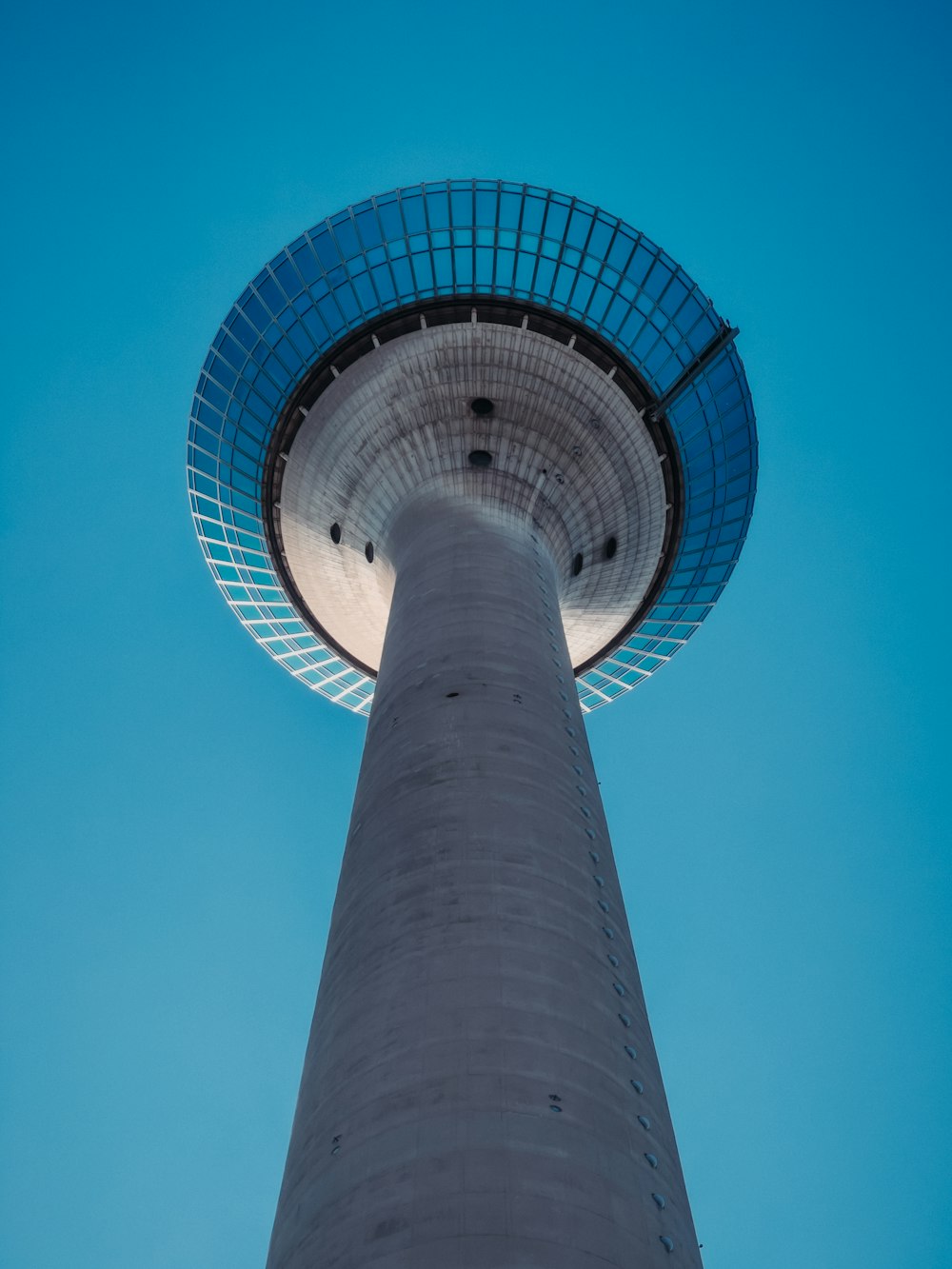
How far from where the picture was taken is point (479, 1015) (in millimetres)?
14250

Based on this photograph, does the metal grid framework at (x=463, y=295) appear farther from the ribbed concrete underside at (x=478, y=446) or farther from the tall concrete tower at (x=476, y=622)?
the ribbed concrete underside at (x=478, y=446)

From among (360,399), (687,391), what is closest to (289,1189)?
(360,399)

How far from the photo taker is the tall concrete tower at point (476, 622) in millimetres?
12641

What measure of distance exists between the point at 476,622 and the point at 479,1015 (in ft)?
36.7

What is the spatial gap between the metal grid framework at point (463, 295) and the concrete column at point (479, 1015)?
14.7 m

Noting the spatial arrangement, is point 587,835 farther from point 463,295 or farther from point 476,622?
point 463,295

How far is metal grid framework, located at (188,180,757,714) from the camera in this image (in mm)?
33000

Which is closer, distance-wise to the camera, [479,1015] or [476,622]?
[479,1015]

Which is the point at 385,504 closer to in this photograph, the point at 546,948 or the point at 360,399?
the point at 360,399

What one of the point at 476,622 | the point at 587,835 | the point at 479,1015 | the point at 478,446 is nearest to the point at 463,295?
the point at 478,446

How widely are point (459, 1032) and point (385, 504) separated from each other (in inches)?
826

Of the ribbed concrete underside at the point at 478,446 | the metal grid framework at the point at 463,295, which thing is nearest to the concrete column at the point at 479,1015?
the ribbed concrete underside at the point at 478,446

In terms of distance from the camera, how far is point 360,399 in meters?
32.3

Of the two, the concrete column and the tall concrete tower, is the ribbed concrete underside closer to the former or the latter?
the tall concrete tower
